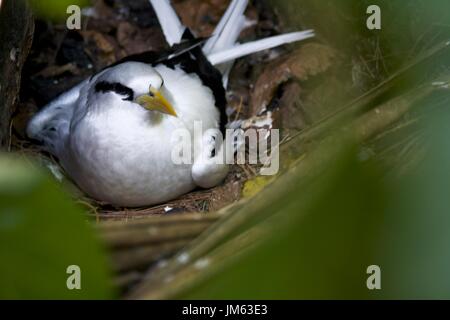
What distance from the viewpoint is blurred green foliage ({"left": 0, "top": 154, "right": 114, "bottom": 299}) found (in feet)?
1.86

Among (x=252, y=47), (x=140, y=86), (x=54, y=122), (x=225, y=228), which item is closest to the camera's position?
(x=225, y=228)

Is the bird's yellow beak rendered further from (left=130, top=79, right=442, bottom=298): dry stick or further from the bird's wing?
(left=130, top=79, right=442, bottom=298): dry stick

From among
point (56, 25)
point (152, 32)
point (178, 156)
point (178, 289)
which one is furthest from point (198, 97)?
point (178, 289)

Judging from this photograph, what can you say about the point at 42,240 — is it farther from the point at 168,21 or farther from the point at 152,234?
the point at 168,21

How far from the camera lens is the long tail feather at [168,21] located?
3447mm

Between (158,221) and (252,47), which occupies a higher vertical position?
(252,47)

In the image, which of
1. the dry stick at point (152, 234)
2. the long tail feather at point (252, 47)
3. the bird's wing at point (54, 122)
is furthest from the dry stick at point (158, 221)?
the long tail feather at point (252, 47)

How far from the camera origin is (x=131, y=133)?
2805mm

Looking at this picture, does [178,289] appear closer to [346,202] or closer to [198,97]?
[346,202]

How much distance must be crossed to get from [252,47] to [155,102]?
0.90m

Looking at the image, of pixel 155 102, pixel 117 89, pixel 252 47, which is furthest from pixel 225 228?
pixel 252 47

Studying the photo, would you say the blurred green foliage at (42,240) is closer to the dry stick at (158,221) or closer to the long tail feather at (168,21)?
the dry stick at (158,221)

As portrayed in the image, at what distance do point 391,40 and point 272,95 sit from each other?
144cm

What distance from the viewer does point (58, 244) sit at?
2.02 feet
